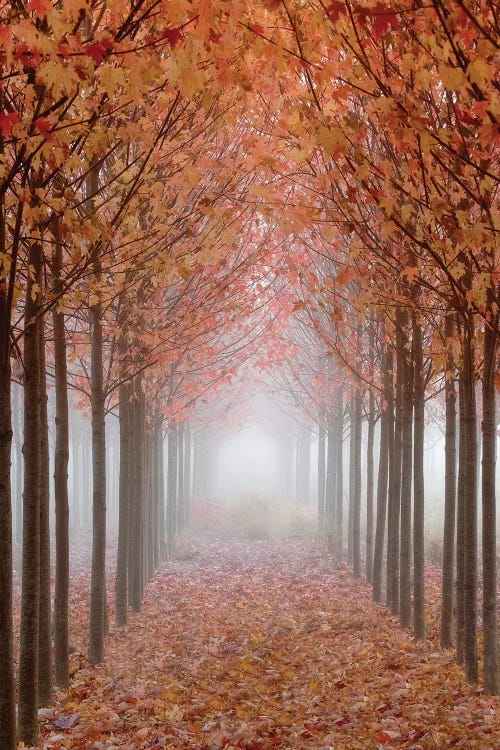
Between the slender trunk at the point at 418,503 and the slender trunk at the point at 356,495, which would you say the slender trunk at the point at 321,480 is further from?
the slender trunk at the point at 418,503

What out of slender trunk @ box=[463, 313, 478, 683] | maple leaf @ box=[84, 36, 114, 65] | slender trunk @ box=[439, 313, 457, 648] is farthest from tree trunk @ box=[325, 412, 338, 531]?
maple leaf @ box=[84, 36, 114, 65]

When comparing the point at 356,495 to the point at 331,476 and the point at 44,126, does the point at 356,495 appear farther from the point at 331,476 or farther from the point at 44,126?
the point at 44,126

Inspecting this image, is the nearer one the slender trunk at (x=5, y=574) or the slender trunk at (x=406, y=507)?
the slender trunk at (x=5, y=574)

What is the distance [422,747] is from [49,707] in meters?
3.16

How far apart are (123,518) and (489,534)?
600 centimetres

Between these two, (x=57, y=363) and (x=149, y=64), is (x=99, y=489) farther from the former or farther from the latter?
(x=149, y=64)

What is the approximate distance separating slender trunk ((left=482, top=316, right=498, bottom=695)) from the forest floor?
0.29 metres

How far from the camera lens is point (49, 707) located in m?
5.88

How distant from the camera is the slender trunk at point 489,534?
568 cm

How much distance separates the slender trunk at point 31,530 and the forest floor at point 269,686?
1.15 feet

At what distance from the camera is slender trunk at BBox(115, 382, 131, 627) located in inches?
391

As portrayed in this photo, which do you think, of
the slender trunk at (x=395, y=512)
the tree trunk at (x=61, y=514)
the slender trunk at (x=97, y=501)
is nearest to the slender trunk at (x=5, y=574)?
the tree trunk at (x=61, y=514)

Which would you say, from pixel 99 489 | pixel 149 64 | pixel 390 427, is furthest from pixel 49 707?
pixel 390 427

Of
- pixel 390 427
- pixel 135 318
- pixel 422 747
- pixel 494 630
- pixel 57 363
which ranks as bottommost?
pixel 422 747
